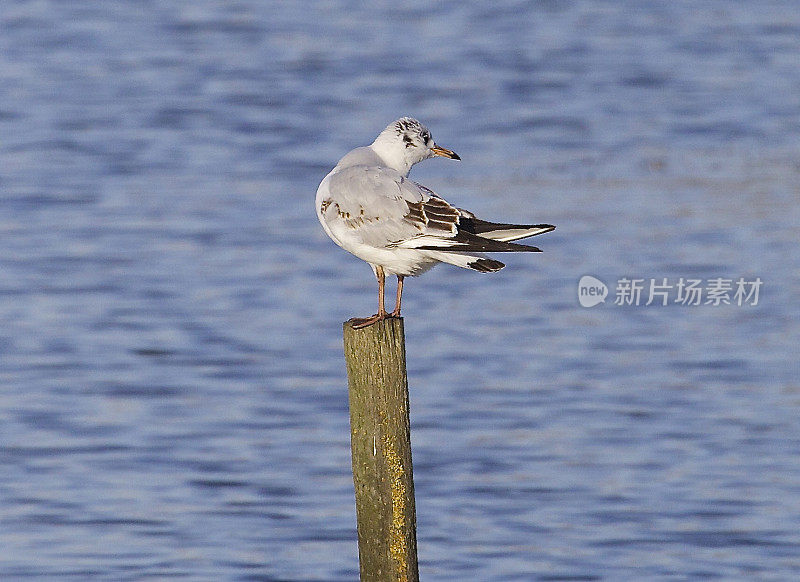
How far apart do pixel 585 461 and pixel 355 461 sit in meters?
4.97

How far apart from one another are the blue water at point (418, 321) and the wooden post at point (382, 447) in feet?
9.54

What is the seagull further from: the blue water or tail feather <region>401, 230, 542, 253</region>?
the blue water

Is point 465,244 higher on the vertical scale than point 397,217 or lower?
lower

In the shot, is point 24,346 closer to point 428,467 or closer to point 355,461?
point 428,467

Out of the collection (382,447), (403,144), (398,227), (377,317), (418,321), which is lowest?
(382,447)

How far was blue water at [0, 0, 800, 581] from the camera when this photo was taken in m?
10.0

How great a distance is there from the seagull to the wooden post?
0.12m

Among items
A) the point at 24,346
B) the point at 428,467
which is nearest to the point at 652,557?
the point at 428,467

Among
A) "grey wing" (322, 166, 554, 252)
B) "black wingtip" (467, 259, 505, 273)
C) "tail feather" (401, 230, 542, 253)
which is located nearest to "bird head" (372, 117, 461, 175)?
"grey wing" (322, 166, 554, 252)

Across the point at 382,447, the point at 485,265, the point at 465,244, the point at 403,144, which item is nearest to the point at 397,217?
the point at 465,244

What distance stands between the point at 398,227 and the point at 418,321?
26.1 feet

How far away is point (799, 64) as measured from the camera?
88.3 ft

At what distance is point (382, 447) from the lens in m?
6.38

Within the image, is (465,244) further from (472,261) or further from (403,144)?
(403,144)
